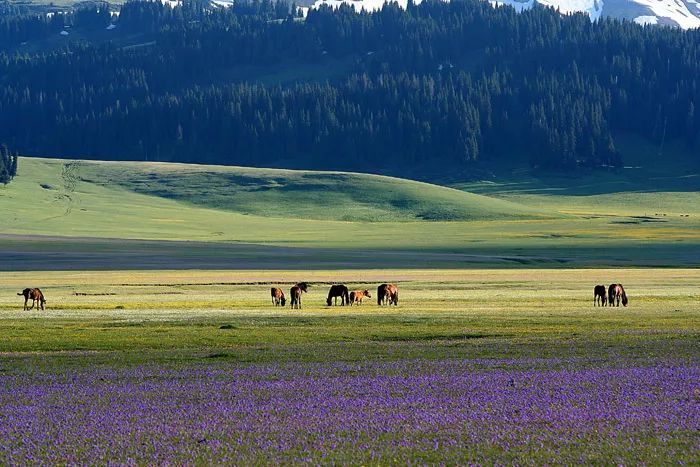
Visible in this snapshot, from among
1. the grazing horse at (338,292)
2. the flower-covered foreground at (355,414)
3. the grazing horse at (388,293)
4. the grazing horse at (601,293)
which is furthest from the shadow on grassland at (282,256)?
the flower-covered foreground at (355,414)

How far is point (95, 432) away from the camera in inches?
728

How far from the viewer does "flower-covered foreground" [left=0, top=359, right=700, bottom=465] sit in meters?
16.8

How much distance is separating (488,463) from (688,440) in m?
3.55

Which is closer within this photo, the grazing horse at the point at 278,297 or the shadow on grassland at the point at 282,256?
the grazing horse at the point at 278,297

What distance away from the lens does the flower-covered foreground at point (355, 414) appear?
663 inches

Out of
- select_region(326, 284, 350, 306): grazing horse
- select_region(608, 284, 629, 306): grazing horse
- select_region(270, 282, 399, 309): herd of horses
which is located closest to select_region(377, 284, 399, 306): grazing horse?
select_region(270, 282, 399, 309): herd of horses

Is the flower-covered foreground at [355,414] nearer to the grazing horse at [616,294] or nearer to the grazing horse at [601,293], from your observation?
the grazing horse at [616,294]

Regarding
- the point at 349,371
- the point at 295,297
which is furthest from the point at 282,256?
the point at 349,371

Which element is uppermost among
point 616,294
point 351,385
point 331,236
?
point 331,236

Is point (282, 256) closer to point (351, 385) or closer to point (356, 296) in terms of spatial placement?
point (356, 296)

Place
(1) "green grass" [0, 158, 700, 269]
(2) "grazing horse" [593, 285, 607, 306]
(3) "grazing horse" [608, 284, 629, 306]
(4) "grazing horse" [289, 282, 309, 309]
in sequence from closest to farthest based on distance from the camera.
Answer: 1. (3) "grazing horse" [608, 284, 629, 306]
2. (4) "grazing horse" [289, 282, 309, 309]
3. (2) "grazing horse" [593, 285, 607, 306]
4. (1) "green grass" [0, 158, 700, 269]

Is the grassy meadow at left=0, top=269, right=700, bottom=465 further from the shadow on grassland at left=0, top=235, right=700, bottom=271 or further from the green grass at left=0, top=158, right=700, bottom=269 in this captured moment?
the green grass at left=0, top=158, right=700, bottom=269

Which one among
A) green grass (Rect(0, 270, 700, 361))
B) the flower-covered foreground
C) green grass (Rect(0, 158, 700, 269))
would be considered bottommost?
green grass (Rect(0, 270, 700, 361))

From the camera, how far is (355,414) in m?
20.1
